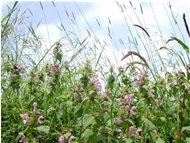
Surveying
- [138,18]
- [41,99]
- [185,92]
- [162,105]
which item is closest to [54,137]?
[41,99]

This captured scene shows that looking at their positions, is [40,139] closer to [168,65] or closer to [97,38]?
[168,65]

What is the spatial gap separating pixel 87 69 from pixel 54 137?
1.55ft

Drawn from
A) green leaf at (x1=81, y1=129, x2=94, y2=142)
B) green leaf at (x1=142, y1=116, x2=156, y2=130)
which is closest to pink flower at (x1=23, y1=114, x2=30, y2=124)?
green leaf at (x1=81, y1=129, x2=94, y2=142)

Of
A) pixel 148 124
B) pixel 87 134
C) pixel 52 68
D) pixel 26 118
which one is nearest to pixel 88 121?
pixel 87 134

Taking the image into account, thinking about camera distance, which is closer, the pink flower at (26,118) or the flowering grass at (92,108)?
the flowering grass at (92,108)

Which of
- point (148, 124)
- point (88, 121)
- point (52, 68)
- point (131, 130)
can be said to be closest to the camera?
point (88, 121)

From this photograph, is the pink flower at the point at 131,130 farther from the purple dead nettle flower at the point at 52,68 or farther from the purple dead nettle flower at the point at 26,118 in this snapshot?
the purple dead nettle flower at the point at 52,68

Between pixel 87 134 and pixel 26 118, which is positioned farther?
pixel 26 118

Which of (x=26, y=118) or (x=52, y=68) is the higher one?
(x=52, y=68)

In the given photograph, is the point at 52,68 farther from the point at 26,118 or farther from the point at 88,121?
the point at 88,121

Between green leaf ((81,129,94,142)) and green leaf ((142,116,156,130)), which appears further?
green leaf ((142,116,156,130))

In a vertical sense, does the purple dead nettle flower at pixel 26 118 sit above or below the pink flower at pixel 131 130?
above

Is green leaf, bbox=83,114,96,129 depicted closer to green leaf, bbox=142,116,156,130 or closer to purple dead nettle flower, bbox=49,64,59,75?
green leaf, bbox=142,116,156,130

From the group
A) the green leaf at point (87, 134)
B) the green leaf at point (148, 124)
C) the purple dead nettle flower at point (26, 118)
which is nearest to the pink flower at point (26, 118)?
the purple dead nettle flower at point (26, 118)
